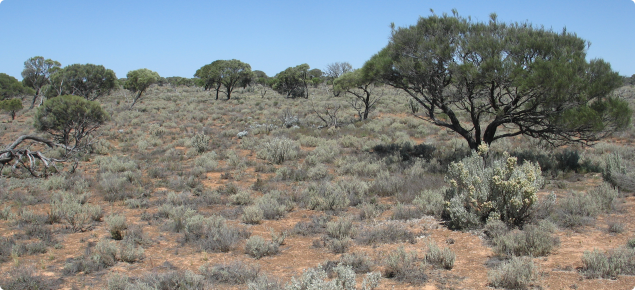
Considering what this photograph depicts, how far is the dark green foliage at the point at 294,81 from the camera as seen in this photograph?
4469 centimetres

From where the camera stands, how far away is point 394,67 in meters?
14.3

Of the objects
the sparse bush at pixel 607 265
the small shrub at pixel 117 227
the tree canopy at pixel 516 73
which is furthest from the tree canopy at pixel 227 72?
the sparse bush at pixel 607 265

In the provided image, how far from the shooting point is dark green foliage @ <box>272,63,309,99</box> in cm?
4469

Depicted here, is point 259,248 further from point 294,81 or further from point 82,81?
point 294,81

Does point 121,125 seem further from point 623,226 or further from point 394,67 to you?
point 623,226

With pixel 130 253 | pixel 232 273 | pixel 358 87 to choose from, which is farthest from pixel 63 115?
pixel 358 87

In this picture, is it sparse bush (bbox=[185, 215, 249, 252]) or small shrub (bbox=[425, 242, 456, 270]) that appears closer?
small shrub (bbox=[425, 242, 456, 270])

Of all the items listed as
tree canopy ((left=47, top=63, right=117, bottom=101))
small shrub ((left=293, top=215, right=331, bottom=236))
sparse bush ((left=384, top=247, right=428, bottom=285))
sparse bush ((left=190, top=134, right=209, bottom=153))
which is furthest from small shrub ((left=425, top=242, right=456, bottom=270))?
tree canopy ((left=47, top=63, right=117, bottom=101))

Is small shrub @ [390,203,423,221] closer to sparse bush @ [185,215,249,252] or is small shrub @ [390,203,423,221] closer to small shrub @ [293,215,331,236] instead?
small shrub @ [293,215,331,236]

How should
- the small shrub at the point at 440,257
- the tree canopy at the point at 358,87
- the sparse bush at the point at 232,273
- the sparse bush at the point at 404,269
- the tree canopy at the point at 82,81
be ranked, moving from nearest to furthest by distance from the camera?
the sparse bush at the point at 404,269 < the sparse bush at the point at 232,273 < the small shrub at the point at 440,257 < the tree canopy at the point at 358,87 < the tree canopy at the point at 82,81

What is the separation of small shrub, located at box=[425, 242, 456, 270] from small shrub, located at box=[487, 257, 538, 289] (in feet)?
2.19

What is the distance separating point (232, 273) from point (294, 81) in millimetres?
41415

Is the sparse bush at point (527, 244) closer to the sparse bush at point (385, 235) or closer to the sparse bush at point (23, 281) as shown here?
the sparse bush at point (385, 235)

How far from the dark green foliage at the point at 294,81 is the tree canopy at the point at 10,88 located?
3118 centimetres
